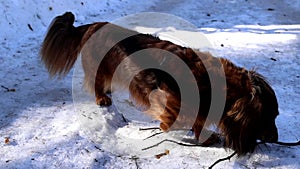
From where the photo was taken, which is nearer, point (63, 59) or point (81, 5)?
point (63, 59)

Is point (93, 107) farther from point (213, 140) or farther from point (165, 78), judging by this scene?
point (213, 140)

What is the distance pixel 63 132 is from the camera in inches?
116

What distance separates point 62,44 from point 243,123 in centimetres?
186

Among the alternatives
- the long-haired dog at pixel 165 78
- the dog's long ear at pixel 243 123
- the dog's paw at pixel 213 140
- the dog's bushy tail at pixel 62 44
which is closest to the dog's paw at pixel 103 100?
the long-haired dog at pixel 165 78

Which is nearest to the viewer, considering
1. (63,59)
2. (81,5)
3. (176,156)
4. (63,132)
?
(176,156)

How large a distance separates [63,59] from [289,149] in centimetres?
213

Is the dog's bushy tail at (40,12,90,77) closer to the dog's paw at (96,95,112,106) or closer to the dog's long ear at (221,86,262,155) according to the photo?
the dog's paw at (96,95,112,106)

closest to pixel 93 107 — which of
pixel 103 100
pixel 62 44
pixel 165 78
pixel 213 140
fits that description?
pixel 103 100

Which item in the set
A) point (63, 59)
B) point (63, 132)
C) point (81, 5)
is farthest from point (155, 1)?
point (63, 132)

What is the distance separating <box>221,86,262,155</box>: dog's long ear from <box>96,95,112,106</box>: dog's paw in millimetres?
1282

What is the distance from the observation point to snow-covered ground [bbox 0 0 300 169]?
2.62m

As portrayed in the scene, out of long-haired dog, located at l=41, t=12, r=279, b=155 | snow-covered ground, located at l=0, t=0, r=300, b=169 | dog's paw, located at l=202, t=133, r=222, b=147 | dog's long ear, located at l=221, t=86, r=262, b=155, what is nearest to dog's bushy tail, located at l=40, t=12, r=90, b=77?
long-haired dog, located at l=41, t=12, r=279, b=155

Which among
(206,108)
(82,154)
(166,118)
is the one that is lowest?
(82,154)

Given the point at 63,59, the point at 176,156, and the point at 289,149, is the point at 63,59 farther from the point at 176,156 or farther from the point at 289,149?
the point at 289,149
